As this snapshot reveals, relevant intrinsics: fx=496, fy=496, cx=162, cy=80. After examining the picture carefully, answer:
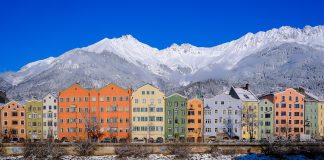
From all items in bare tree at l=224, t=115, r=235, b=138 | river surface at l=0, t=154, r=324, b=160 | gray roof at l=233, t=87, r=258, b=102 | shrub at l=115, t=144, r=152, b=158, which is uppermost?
gray roof at l=233, t=87, r=258, b=102

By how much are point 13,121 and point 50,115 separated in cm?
908

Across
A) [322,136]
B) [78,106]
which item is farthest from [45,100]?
[322,136]

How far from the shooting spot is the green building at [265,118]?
11419 centimetres

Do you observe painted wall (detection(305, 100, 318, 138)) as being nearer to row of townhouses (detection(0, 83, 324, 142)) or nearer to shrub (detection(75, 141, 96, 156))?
row of townhouses (detection(0, 83, 324, 142))

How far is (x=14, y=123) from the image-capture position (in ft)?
376

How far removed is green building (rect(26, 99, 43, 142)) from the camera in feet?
372

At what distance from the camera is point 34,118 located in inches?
4483

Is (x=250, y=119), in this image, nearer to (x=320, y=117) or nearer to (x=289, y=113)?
(x=289, y=113)

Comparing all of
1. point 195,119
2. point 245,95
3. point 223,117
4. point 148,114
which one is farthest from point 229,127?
point 148,114

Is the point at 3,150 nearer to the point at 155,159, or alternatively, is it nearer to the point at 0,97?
the point at 155,159

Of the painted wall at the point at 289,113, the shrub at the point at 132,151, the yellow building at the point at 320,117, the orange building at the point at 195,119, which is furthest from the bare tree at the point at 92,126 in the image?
the yellow building at the point at 320,117

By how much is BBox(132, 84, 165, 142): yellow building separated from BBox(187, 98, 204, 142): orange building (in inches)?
240

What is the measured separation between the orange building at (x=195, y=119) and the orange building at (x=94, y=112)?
1376 cm

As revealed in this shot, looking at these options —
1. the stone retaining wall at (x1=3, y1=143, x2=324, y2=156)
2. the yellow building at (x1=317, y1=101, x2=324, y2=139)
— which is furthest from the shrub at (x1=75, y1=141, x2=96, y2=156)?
the yellow building at (x1=317, y1=101, x2=324, y2=139)
